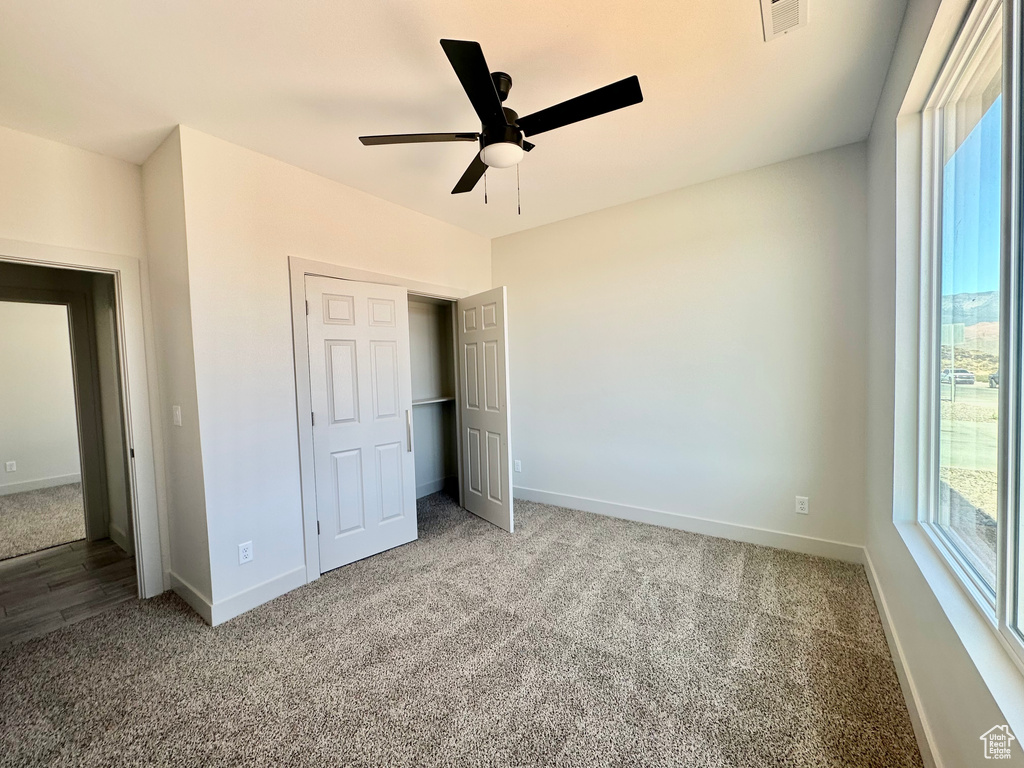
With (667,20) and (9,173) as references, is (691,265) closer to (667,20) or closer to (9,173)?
(667,20)

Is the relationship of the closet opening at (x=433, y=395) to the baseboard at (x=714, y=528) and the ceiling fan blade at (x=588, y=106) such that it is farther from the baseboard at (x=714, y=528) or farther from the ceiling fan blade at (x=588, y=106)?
the ceiling fan blade at (x=588, y=106)

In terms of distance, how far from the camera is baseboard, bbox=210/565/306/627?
2230mm

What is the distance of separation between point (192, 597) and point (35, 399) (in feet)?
13.9

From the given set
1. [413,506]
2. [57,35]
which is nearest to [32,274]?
[57,35]

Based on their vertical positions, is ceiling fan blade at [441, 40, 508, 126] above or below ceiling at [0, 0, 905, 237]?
below

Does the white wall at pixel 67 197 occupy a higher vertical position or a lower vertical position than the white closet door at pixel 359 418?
higher

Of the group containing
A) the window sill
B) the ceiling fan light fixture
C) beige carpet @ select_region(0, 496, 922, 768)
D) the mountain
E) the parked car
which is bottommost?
beige carpet @ select_region(0, 496, 922, 768)

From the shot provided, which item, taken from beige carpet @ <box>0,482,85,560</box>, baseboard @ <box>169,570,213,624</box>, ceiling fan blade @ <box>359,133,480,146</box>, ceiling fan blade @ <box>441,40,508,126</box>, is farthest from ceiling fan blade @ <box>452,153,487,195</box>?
beige carpet @ <box>0,482,85,560</box>

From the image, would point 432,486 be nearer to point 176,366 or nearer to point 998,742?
point 176,366

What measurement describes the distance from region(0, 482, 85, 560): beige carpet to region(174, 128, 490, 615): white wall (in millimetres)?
2376

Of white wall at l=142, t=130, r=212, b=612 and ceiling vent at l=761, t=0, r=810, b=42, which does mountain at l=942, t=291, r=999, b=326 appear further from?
white wall at l=142, t=130, r=212, b=612

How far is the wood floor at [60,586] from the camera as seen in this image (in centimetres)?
228

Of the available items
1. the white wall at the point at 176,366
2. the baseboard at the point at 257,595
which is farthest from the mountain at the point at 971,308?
the baseboard at the point at 257,595

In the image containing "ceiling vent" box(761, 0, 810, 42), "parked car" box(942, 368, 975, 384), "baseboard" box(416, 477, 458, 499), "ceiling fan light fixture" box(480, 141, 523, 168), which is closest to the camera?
"parked car" box(942, 368, 975, 384)
